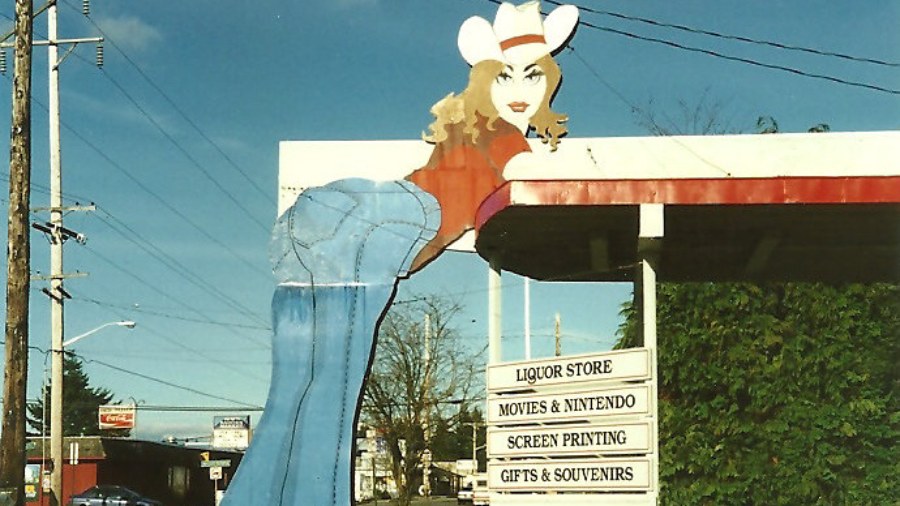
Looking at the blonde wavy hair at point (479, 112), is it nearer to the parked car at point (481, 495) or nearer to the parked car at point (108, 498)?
the parked car at point (481, 495)

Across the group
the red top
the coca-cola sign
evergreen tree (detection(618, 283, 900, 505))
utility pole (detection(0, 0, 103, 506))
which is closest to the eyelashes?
the red top

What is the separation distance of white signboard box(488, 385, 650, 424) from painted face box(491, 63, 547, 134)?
448cm

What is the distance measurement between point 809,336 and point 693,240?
6.15 meters

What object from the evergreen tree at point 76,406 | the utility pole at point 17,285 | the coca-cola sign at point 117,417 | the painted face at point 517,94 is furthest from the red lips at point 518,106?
the evergreen tree at point 76,406

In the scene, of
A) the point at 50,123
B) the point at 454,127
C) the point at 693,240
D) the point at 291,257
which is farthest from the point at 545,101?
the point at 50,123

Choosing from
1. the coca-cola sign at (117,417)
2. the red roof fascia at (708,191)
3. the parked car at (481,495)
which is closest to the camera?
the red roof fascia at (708,191)

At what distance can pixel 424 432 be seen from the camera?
43156 mm

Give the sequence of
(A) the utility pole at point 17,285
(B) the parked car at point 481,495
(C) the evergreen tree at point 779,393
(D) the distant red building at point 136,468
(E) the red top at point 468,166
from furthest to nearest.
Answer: (D) the distant red building at point 136,468 < (C) the evergreen tree at point 779,393 < (B) the parked car at point 481,495 < (E) the red top at point 468,166 < (A) the utility pole at point 17,285

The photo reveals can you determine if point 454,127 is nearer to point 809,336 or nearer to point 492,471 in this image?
point 492,471

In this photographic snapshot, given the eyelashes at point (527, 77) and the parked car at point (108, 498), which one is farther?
the parked car at point (108, 498)

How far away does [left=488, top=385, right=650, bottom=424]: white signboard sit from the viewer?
12.3 m

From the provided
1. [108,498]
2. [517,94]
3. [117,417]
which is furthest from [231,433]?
[517,94]

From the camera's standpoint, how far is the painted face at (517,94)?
634 inches

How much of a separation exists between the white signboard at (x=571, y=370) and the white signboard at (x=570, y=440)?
1.62 ft
